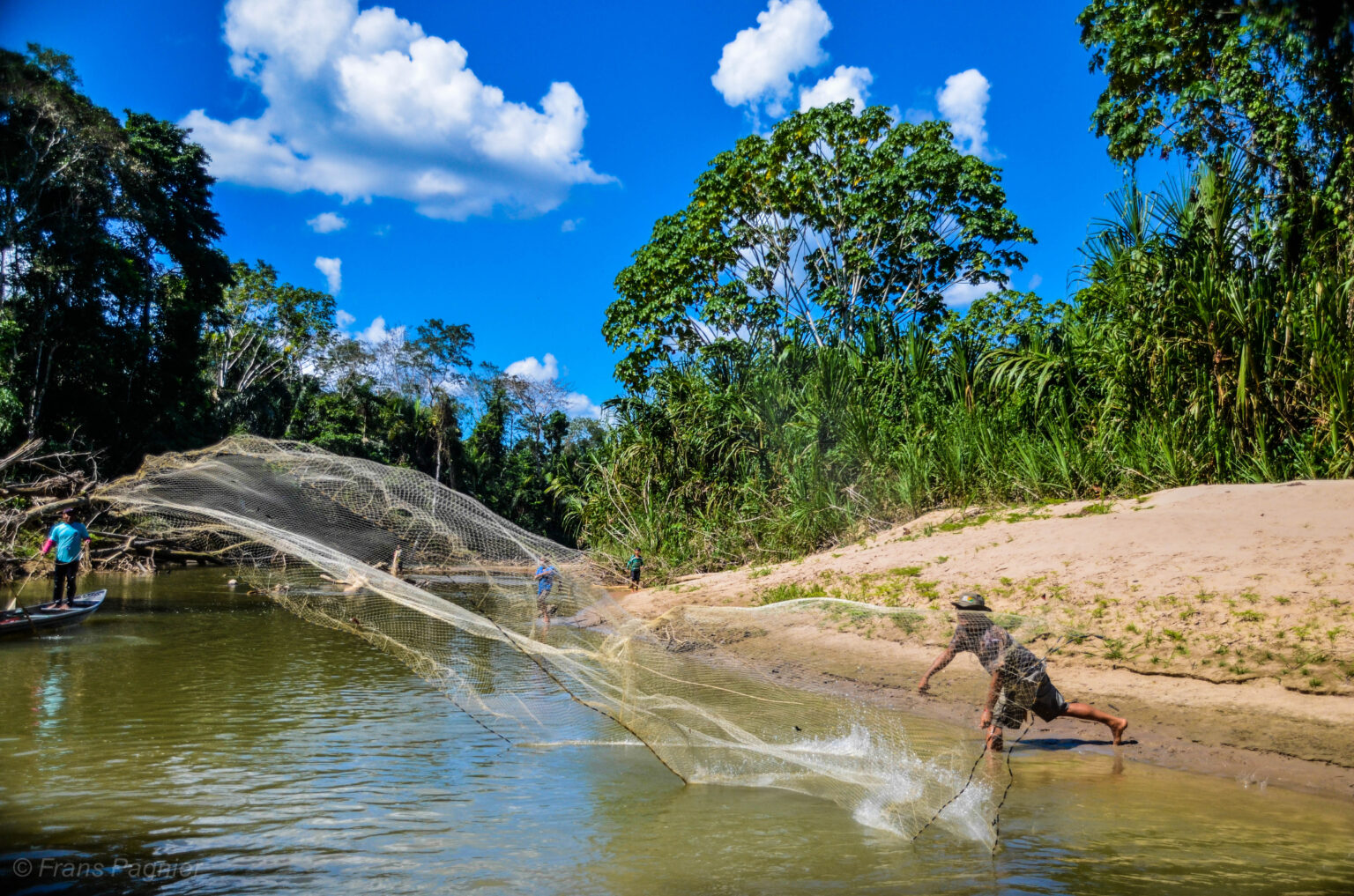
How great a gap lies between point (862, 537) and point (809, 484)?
188cm

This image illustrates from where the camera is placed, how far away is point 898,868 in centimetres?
441

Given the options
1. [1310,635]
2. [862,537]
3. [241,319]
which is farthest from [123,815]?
[241,319]

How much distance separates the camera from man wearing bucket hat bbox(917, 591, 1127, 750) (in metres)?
5.92

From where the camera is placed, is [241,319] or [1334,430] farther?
[241,319]

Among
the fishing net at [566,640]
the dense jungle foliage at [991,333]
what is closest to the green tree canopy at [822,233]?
the dense jungle foliage at [991,333]

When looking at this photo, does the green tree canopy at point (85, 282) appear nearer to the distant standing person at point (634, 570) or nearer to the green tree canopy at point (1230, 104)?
the distant standing person at point (634, 570)

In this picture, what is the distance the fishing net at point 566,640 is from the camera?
5547 mm

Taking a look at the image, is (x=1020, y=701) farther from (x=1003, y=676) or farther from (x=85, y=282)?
(x=85, y=282)

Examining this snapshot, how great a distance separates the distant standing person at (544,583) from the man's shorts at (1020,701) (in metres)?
3.48

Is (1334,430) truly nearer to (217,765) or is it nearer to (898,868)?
(898,868)

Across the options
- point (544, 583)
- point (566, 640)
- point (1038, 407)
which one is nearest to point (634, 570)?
point (1038, 407)

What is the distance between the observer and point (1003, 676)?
5953 mm

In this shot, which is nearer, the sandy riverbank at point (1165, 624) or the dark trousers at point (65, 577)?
the sandy riverbank at point (1165, 624)

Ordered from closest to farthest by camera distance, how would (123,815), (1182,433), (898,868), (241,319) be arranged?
(898,868) → (123,815) → (1182,433) → (241,319)
